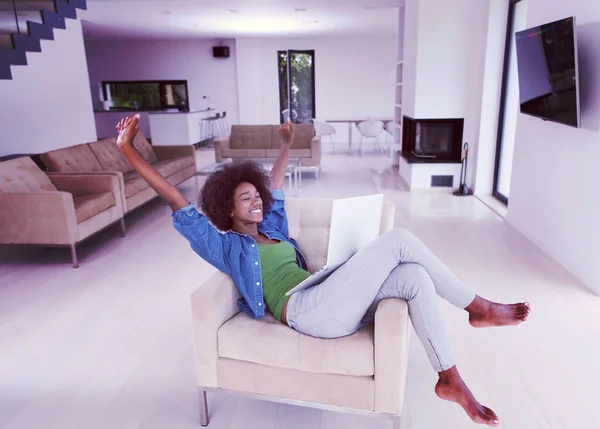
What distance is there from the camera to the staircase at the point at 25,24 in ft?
16.8

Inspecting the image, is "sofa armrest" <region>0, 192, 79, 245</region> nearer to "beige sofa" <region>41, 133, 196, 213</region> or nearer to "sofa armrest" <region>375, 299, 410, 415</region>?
"beige sofa" <region>41, 133, 196, 213</region>

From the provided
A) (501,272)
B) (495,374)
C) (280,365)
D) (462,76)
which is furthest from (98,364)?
(462,76)

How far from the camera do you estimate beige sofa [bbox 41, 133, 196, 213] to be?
4.49 metres

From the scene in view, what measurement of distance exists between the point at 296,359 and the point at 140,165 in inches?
36.0

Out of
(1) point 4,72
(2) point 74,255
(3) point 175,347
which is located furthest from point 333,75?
(3) point 175,347

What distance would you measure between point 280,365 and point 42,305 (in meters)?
2.08

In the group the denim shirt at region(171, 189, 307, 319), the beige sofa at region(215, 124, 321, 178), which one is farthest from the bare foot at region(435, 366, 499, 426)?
the beige sofa at region(215, 124, 321, 178)

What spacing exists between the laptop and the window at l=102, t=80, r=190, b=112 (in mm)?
11071

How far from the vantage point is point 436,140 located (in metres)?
6.23

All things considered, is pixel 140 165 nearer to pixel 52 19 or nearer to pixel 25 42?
pixel 25 42

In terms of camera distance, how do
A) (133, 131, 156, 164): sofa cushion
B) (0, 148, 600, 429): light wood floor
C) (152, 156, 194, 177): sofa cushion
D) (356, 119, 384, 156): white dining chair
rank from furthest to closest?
(356, 119, 384, 156): white dining chair → (133, 131, 156, 164): sofa cushion → (152, 156, 194, 177): sofa cushion → (0, 148, 600, 429): light wood floor

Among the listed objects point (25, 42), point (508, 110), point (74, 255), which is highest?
point (25, 42)

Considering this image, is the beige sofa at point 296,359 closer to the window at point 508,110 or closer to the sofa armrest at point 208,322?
the sofa armrest at point 208,322

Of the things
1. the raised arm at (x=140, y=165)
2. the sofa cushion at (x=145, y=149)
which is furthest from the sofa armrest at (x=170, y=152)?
the raised arm at (x=140, y=165)
